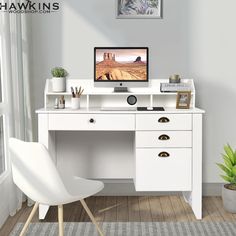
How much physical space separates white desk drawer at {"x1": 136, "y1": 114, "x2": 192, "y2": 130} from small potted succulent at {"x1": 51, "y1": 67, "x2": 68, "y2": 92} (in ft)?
2.52

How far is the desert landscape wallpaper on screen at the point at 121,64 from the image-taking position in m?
3.48

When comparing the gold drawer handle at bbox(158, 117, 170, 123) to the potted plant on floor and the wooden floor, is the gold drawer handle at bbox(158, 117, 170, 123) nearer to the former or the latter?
the potted plant on floor

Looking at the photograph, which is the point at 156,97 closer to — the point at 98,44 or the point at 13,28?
the point at 98,44

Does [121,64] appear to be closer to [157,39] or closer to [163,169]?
[157,39]

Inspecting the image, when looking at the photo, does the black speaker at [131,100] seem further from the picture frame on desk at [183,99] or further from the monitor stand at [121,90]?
the picture frame on desk at [183,99]

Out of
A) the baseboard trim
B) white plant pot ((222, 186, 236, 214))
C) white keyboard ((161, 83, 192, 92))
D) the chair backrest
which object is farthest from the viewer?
the baseboard trim

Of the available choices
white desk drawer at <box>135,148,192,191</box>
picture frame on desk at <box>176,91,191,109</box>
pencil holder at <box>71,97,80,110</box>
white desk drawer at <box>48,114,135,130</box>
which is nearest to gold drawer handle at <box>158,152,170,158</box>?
white desk drawer at <box>135,148,192,191</box>

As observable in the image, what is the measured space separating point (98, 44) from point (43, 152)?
64.1 inches

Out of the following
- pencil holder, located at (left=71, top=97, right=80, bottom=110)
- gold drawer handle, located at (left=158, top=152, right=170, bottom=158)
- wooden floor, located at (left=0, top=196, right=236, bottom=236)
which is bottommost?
wooden floor, located at (left=0, top=196, right=236, bottom=236)

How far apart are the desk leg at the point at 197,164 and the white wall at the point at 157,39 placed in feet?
2.12

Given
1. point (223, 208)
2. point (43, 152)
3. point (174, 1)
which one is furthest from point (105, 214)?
point (174, 1)

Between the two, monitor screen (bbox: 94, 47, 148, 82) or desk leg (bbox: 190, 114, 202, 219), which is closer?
desk leg (bbox: 190, 114, 202, 219)

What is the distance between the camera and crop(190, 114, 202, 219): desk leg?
3.09 metres

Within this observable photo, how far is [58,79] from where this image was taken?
3.45m
